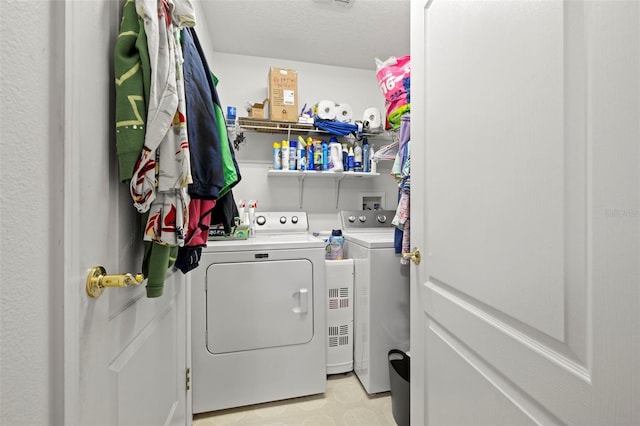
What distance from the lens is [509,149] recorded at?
0.67m

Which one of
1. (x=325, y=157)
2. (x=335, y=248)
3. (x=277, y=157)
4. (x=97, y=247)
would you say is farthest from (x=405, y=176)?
(x=97, y=247)

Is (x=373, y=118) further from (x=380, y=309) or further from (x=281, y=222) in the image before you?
(x=380, y=309)

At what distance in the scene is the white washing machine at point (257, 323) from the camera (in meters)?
1.60

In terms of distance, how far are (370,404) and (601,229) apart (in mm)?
1765

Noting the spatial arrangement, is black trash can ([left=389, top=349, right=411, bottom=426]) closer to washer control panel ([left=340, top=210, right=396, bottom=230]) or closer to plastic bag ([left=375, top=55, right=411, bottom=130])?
washer control panel ([left=340, top=210, right=396, bottom=230])

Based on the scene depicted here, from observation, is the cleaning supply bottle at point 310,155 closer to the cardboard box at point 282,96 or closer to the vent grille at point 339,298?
the cardboard box at point 282,96

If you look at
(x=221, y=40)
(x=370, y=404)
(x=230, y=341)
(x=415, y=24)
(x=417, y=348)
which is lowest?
(x=370, y=404)

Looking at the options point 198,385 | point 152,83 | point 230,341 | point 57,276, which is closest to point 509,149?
point 152,83

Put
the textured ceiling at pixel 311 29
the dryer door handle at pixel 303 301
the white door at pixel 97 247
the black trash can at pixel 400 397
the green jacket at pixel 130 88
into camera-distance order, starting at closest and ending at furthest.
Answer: the white door at pixel 97 247 → the green jacket at pixel 130 88 → the black trash can at pixel 400 397 → the dryer door handle at pixel 303 301 → the textured ceiling at pixel 311 29

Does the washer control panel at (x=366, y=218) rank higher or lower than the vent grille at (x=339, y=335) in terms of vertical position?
higher

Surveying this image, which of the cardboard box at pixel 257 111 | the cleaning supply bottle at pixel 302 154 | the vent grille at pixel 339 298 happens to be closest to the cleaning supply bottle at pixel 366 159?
the cleaning supply bottle at pixel 302 154

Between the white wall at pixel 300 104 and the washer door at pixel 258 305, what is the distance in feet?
2.89

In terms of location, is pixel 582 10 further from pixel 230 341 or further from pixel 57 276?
pixel 230 341

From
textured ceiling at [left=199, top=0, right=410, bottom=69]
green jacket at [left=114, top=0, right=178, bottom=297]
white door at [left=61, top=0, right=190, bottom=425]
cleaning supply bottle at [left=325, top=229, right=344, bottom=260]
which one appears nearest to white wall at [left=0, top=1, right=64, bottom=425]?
→ white door at [left=61, top=0, right=190, bottom=425]
